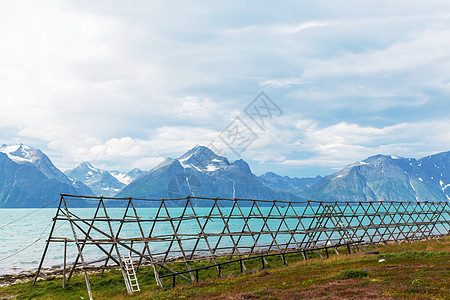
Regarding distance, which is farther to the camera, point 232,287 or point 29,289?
point 29,289

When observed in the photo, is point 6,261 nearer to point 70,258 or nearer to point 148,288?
point 70,258

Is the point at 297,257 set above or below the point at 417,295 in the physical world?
below

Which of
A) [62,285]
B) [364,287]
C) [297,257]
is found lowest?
[297,257]

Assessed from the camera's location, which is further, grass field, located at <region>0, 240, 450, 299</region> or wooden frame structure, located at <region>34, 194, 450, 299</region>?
wooden frame structure, located at <region>34, 194, 450, 299</region>

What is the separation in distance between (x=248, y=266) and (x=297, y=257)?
764 centimetres

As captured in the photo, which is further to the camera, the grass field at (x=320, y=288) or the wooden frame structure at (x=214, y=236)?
the wooden frame structure at (x=214, y=236)

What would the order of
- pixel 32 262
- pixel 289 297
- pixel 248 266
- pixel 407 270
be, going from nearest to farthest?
1. pixel 289 297
2. pixel 407 270
3. pixel 248 266
4. pixel 32 262

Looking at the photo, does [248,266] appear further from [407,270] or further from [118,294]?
[407,270]

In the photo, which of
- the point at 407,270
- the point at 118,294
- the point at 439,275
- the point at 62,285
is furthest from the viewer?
the point at 62,285

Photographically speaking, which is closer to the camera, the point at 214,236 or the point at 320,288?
the point at 320,288

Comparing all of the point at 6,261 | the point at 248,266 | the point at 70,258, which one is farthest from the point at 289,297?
the point at 6,261

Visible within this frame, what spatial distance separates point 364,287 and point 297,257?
24594 millimetres

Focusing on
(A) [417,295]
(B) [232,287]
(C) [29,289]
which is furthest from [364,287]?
(C) [29,289]

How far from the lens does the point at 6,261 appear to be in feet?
176
